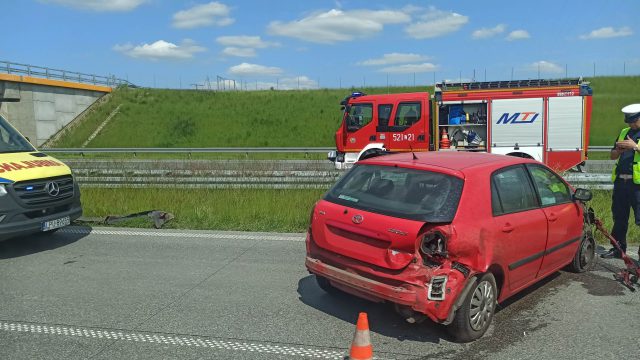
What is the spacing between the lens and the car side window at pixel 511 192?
167 inches

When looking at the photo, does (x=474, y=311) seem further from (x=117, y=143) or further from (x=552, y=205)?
(x=117, y=143)

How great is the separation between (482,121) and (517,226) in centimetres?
1077

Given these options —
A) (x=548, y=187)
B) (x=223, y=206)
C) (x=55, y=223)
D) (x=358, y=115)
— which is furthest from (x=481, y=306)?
(x=358, y=115)

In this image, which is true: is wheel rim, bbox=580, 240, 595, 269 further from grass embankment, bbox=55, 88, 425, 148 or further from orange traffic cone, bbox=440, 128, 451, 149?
grass embankment, bbox=55, 88, 425, 148

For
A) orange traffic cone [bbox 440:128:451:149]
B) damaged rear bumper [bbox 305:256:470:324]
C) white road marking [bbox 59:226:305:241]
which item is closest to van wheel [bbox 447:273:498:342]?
damaged rear bumper [bbox 305:256:470:324]

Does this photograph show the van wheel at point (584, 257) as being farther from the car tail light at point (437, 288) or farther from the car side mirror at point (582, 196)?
the car tail light at point (437, 288)

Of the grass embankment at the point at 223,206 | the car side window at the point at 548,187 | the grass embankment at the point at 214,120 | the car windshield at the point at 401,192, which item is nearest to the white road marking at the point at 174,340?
the car windshield at the point at 401,192

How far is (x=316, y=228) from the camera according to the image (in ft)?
14.6

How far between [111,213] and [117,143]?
25.0 metres

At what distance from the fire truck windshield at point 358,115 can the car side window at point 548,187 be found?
383 inches

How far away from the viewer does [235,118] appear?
1432 inches

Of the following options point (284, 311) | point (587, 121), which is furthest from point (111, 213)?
point (587, 121)

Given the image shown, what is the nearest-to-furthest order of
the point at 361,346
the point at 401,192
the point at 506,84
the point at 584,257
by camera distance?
the point at 361,346
the point at 401,192
the point at 584,257
the point at 506,84

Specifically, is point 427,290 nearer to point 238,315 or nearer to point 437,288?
point 437,288
